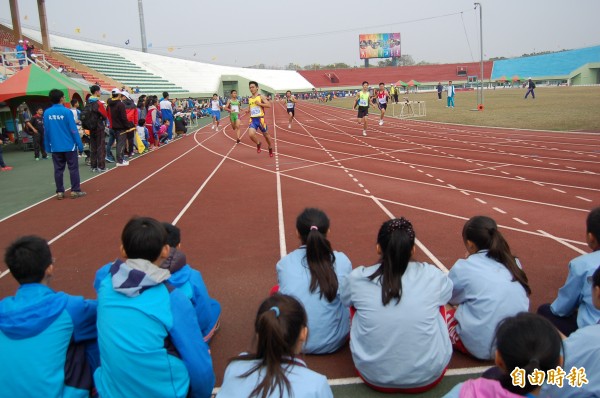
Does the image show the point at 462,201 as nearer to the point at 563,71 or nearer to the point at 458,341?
the point at 458,341

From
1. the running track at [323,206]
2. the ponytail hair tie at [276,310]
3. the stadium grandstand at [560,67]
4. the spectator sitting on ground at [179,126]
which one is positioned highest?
the stadium grandstand at [560,67]

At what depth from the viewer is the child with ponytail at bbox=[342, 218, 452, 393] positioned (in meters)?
3.13

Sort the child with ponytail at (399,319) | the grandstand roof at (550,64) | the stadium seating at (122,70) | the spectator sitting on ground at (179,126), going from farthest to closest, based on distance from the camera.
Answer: the grandstand roof at (550,64) < the stadium seating at (122,70) < the spectator sitting on ground at (179,126) < the child with ponytail at (399,319)

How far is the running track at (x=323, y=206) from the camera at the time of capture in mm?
5559

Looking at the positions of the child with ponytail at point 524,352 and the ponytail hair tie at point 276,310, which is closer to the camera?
the child with ponytail at point 524,352

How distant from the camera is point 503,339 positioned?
6.61 feet

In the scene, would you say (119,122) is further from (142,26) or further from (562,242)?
(142,26)

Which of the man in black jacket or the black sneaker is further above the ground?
the man in black jacket

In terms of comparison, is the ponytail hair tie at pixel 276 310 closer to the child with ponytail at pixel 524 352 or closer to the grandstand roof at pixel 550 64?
the child with ponytail at pixel 524 352

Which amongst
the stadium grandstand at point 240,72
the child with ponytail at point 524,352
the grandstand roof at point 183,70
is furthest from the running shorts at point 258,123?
the grandstand roof at point 183,70

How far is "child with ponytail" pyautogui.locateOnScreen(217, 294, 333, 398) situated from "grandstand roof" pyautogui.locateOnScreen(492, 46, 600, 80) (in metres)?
95.7

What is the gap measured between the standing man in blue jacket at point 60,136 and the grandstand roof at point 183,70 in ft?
123

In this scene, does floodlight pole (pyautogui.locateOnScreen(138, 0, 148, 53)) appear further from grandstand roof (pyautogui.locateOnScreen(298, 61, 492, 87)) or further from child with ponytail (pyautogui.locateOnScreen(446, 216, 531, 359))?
child with ponytail (pyautogui.locateOnScreen(446, 216, 531, 359))

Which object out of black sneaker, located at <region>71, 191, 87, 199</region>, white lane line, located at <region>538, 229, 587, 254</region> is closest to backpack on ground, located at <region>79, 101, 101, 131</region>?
black sneaker, located at <region>71, 191, 87, 199</region>
